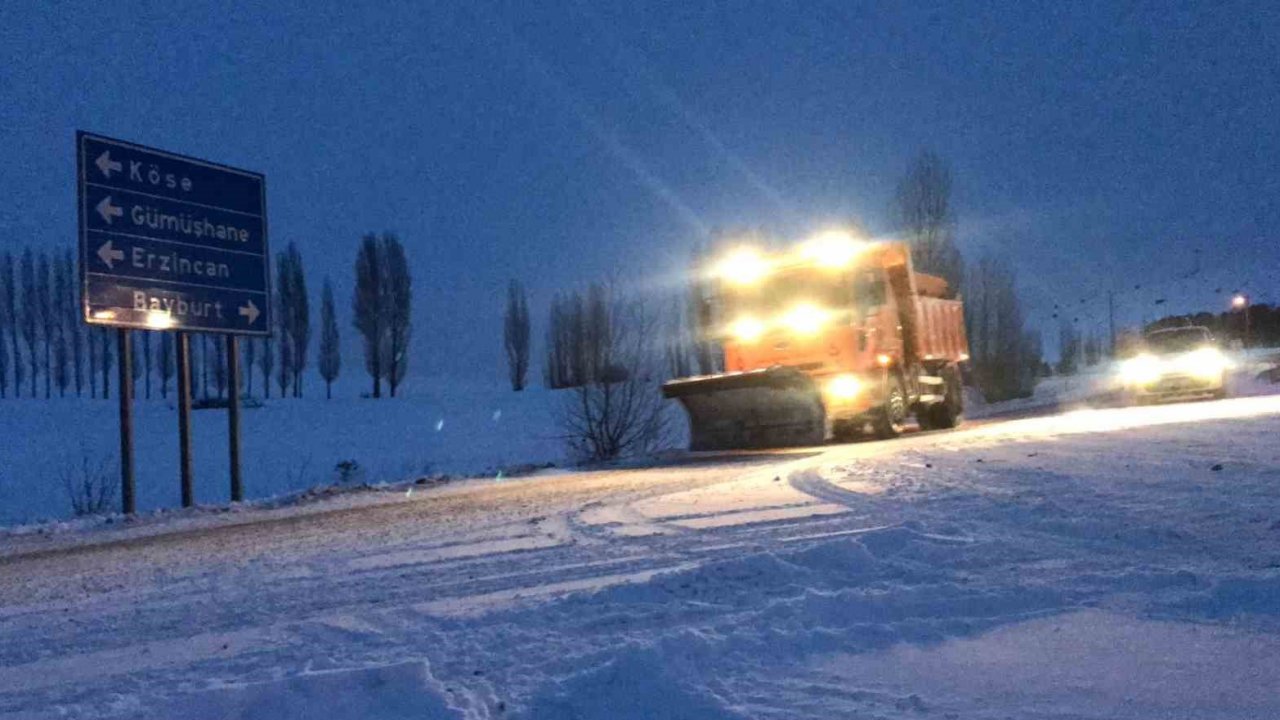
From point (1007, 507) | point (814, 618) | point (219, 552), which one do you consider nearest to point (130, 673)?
point (814, 618)

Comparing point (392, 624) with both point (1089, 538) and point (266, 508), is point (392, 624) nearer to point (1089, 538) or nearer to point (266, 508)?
point (1089, 538)

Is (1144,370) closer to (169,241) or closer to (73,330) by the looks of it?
(169,241)

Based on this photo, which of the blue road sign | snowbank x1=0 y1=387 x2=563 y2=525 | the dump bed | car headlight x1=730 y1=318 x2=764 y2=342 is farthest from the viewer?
snowbank x1=0 y1=387 x2=563 y2=525

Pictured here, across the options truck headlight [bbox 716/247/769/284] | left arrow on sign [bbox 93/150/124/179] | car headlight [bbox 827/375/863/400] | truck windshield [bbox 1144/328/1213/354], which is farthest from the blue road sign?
truck windshield [bbox 1144/328/1213/354]

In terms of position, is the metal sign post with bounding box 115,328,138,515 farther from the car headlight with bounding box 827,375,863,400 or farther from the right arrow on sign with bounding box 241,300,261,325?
the car headlight with bounding box 827,375,863,400

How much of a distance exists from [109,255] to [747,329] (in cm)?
1074

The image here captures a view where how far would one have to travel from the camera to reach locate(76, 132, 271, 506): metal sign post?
1481 cm

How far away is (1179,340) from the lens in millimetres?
27344

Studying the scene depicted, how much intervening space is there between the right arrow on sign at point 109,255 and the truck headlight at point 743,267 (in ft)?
33.6

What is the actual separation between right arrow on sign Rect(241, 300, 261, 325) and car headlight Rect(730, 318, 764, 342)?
8.69 metres

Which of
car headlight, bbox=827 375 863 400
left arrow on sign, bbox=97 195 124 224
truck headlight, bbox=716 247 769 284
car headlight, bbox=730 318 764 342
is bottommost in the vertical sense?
car headlight, bbox=827 375 863 400

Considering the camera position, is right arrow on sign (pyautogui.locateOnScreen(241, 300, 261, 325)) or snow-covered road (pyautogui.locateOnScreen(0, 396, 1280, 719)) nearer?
snow-covered road (pyautogui.locateOnScreen(0, 396, 1280, 719))

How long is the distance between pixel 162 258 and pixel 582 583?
1227 cm

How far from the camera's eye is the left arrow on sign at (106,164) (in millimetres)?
14906
